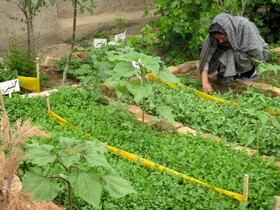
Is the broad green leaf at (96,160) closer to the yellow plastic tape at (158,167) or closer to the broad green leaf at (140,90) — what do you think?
the yellow plastic tape at (158,167)

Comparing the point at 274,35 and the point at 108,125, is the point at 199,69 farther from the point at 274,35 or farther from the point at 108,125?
the point at 274,35

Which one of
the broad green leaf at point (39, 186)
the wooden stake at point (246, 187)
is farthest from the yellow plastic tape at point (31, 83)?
the wooden stake at point (246, 187)

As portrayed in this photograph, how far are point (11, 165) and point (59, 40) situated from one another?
5.39 metres

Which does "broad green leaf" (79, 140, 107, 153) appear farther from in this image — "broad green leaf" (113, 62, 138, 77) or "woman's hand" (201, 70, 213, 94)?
"woman's hand" (201, 70, 213, 94)

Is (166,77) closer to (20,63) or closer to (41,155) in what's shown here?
(41,155)

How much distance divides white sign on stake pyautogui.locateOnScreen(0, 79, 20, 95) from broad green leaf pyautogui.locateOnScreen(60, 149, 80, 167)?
7.82 ft

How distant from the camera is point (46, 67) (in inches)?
233

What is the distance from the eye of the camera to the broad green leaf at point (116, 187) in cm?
247

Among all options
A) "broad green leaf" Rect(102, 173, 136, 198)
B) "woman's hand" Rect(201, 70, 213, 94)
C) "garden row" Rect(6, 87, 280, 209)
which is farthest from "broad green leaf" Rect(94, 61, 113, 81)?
"broad green leaf" Rect(102, 173, 136, 198)

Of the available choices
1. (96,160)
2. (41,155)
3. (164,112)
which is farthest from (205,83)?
(41,155)

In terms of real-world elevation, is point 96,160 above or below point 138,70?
below

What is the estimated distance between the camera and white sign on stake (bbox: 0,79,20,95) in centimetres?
463

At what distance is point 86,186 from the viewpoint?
7.88ft

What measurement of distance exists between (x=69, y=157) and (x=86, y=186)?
0.20 m
